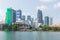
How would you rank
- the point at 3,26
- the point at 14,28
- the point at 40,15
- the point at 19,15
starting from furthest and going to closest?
the point at 40,15 → the point at 19,15 → the point at 3,26 → the point at 14,28

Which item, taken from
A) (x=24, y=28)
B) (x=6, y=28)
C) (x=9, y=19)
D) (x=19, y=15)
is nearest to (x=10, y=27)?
(x=6, y=28)

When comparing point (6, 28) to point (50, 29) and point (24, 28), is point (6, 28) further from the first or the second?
point (50, 29)

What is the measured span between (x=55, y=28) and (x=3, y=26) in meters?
25.4

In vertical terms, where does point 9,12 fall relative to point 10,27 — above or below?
above

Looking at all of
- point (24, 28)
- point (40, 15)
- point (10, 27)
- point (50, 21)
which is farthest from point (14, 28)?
point (50, 21)

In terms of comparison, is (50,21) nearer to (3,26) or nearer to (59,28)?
(59,28)

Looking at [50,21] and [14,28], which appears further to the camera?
[50,21]

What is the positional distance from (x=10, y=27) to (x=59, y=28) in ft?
82.2

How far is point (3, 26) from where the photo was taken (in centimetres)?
8606

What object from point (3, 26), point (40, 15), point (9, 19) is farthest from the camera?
point (40, 15)

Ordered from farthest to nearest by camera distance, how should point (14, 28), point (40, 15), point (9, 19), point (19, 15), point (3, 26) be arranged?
point (40, 15) → point (19, 15) → point (9, 19) → point (3, 26) → point (14, 28)

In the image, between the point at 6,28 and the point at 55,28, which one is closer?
the point at 6,28

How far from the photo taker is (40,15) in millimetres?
141750

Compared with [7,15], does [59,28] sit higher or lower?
lower
